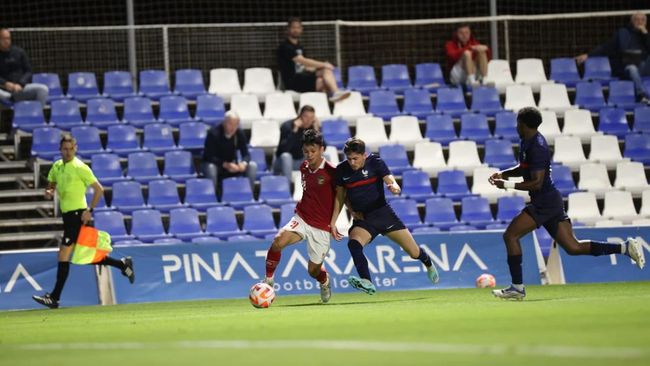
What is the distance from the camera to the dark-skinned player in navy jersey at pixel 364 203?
1509 cm

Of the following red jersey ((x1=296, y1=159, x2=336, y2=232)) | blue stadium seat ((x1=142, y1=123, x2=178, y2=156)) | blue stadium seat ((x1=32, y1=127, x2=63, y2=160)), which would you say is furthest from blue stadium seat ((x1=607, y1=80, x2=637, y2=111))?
red jersey ((x1=296, y1=159, x2=336, y2=232))

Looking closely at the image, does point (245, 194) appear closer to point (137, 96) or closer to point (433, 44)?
point (137, 96)

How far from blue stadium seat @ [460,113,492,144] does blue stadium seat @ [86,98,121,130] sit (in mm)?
6736

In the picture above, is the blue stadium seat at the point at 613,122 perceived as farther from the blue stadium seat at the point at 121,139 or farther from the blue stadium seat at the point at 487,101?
the blue stadium seat at the point at 121,139

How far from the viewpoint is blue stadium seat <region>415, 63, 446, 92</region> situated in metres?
26.3

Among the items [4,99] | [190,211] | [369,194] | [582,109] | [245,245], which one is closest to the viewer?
[369,194]

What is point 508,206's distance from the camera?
75.4ft

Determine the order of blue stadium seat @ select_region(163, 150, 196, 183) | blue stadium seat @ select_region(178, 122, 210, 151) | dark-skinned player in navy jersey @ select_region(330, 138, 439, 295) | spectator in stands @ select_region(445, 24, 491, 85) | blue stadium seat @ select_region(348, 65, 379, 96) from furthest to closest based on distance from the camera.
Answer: blue stadium seat @ select_region(348, 65, 379, 96)
spectator in stands @ select_region(445, 24, 491, 85)
blue stadium seat @ select_region(178, 122, 210, 151)
blue stadium seat @ select_region(163, 150, 196, 183)
dark-skinned player in navy jersey @ select_region(330, 138, 439, 295)

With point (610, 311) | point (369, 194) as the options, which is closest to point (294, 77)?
point (369, 194)

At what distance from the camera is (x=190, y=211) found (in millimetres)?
21625

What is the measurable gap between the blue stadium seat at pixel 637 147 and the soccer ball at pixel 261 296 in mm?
12437

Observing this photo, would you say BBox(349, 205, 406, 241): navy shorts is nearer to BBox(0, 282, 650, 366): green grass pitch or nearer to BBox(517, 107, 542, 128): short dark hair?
BBox(0, 282, 650, 366): green grass pitch

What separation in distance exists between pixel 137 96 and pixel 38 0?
10.2ft

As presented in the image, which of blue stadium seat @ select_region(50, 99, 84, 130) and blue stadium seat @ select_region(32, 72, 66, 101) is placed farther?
blue stadium seat @ select_region(32, 72, 66, 101)
